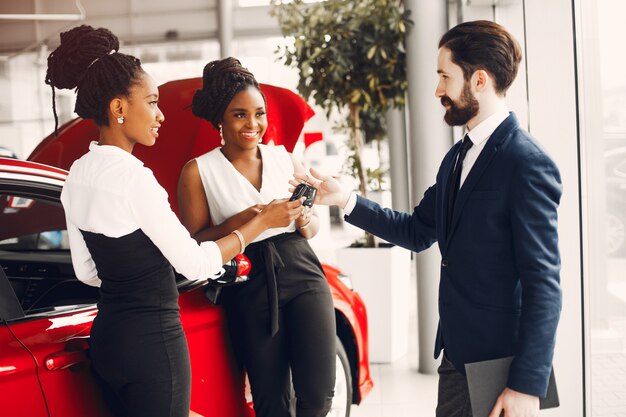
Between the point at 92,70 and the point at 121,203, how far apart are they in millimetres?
371

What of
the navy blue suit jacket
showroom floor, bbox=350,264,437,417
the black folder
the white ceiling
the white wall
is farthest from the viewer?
the white ceiling

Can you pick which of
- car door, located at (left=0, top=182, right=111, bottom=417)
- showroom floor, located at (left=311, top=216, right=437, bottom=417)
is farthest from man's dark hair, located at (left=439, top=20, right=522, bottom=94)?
showroom floor, located at (left=311, top=216, right=437, bottom=417)

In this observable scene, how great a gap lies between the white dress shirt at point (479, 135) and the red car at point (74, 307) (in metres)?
0.88

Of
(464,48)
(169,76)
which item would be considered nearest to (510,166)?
(464,48)

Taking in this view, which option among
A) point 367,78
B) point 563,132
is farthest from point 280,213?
point 367,78

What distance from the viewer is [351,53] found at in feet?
14.6

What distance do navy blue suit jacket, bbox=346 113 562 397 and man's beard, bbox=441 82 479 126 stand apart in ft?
0.27

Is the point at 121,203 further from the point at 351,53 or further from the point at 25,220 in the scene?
the point at 351,53

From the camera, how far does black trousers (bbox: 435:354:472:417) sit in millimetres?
1767

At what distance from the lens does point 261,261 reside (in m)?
2.22

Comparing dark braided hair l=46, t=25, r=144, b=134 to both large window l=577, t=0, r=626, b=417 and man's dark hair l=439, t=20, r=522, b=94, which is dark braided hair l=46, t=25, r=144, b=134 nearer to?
man's dark hair l=439, t=20, r=522, b=94

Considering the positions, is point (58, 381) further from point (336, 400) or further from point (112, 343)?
point (336, 400)

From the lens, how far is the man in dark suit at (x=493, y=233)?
155 cm

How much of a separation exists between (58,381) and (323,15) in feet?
11.2
